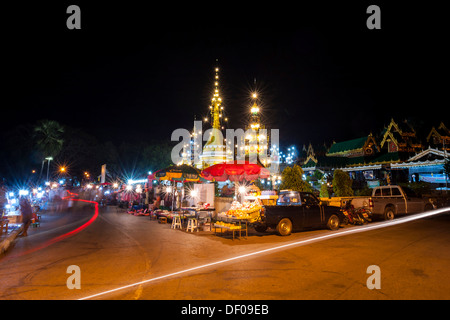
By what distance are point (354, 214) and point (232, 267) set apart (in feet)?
34.6

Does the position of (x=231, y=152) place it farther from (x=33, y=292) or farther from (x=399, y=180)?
(x=33, y=292)

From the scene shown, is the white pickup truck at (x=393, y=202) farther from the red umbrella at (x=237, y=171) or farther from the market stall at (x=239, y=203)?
the red umbrella at (x=237, y=171)

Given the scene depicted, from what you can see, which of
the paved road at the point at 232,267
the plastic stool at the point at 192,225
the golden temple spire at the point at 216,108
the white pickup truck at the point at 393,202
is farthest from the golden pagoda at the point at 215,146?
the paved road at the point at 232,267

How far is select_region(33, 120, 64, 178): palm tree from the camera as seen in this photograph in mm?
37688

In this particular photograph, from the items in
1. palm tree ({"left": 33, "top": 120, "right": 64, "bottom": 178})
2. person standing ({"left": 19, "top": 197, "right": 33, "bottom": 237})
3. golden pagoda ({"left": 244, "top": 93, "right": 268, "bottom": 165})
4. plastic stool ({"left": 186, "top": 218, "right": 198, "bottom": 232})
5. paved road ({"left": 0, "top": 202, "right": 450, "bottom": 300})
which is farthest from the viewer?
palm tree ({"left": 33, "top": 120, "right": 64, "bottom": 178})

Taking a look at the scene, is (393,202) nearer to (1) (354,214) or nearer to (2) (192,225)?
(1) (354,214)

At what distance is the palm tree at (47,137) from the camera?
37.7m

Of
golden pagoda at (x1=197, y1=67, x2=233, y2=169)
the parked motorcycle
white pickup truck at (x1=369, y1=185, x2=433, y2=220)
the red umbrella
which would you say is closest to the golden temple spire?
golden pagoda at (x1=197, y1=67, x2=233, y2=169)

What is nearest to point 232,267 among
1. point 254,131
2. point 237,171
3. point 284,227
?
point 284,227

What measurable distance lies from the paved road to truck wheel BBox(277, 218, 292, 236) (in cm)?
70

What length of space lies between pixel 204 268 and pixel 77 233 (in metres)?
8.59

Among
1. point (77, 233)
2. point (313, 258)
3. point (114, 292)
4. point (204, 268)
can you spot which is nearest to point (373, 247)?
point (313, 258)

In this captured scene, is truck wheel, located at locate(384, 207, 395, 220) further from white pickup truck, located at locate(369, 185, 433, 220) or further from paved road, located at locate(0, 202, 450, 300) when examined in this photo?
paved road, located at locate(0, 202, 450, 300)

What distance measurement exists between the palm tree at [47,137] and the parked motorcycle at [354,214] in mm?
40238
